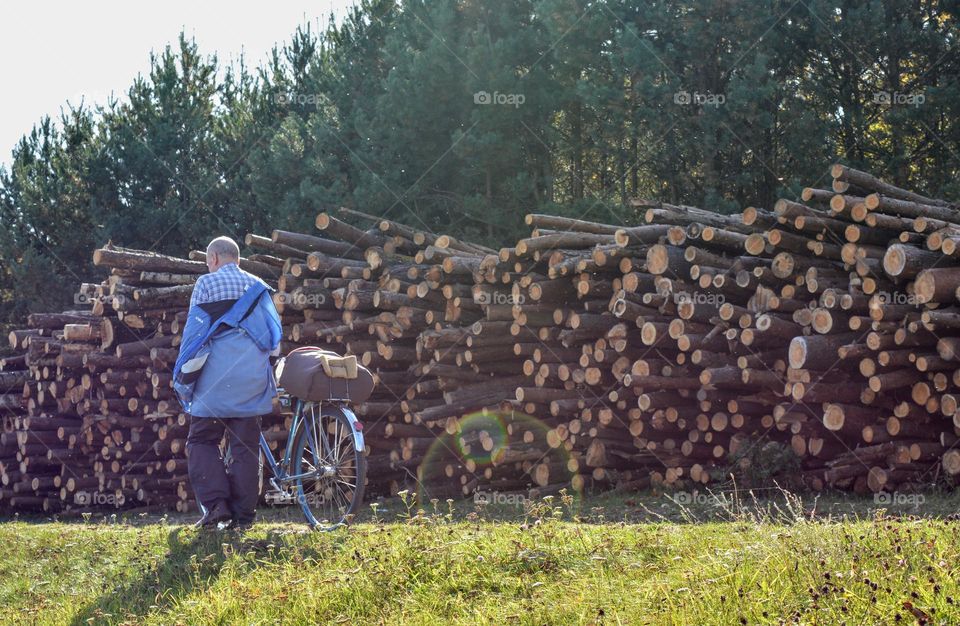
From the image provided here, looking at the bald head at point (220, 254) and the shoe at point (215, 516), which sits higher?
the bald head at point (220, 254)

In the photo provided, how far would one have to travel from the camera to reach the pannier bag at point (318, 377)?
23.5ft

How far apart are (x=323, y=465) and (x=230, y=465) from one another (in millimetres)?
623

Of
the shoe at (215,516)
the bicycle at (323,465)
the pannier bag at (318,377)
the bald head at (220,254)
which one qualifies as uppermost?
the bald head at (220,254)

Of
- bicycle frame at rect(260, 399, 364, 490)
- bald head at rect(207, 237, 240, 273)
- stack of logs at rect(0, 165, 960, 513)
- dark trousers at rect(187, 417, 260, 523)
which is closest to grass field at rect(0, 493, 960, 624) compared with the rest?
dark trousers at rect(187, 417, 260, 523)

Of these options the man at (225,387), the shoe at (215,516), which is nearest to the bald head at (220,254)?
the man at (225,387)

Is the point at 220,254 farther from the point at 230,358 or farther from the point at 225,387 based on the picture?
the point at 225,387

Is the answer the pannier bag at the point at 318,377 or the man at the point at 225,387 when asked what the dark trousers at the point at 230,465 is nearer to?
the man at the point at 225,387

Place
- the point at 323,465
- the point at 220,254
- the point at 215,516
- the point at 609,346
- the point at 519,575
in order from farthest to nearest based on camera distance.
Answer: the point at 609,346 → the point at 220,254 → the point at 323,465 → the point at 215,516 → the point at 519,575

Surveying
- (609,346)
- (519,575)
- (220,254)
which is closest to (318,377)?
(220,254)

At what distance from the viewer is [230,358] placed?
285 inches

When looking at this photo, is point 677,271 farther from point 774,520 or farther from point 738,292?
point 774,520

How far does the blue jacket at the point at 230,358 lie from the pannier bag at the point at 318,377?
0.61ft

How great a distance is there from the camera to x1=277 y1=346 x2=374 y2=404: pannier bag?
715 centimetres

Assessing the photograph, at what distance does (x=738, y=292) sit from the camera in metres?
9.08
